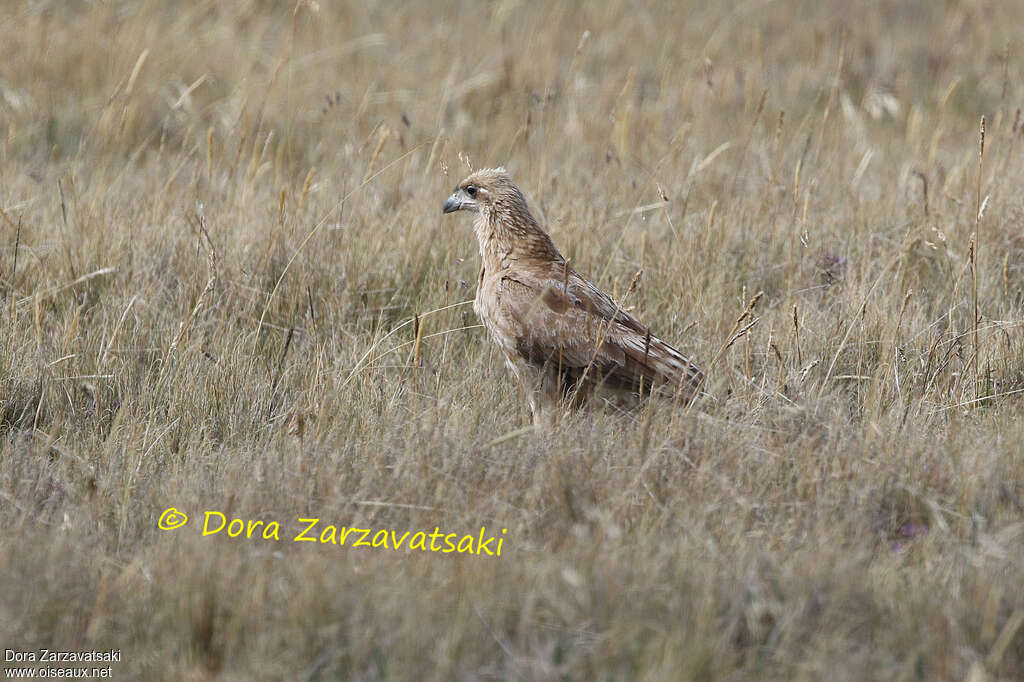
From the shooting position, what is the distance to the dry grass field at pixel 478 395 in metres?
2.89

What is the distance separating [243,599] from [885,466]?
1937 mm

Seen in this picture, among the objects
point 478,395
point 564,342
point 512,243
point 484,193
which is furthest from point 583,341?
point 484,193

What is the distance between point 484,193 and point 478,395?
1.04 meters

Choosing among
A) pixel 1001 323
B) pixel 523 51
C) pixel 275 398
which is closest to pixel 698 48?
pixel 523 51

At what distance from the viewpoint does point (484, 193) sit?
5.00m

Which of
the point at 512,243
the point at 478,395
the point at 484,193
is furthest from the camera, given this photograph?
the point at 484,193

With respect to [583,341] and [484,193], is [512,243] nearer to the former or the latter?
[484,193]

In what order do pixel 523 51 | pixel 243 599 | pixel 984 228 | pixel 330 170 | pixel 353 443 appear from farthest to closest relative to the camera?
pixel 523 51 → pixel 330 170 → pixel 984 228 → pixel 353 443 → pixel 243 599

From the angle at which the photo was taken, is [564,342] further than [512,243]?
No

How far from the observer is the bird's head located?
4.95 meters

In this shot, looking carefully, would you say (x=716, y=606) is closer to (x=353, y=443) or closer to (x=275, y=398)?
(x=353, y=443)

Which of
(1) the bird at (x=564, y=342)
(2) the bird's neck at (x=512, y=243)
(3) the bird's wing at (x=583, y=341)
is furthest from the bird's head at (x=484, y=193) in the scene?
(3) the bird's wing at (x=583, y=341)

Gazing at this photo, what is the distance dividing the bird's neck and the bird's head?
0.21 feet

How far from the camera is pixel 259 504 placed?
3.44m
